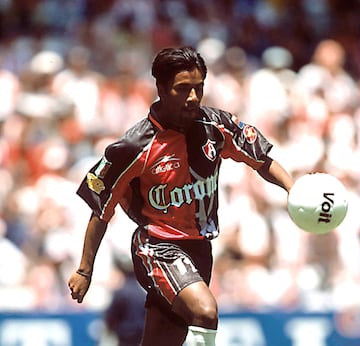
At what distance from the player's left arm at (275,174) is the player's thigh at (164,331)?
39.6 inches

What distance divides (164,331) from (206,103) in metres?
6.26

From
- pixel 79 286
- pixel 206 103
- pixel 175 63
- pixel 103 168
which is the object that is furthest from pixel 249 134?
pixel 206 103

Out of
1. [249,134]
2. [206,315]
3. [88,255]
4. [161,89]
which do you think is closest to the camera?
[206,315]

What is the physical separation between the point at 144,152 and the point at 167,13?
8.51 metres

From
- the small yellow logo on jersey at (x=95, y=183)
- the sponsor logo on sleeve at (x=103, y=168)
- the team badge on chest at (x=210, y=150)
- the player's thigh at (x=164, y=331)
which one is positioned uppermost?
the team badge on chest at (x=210, y=150)

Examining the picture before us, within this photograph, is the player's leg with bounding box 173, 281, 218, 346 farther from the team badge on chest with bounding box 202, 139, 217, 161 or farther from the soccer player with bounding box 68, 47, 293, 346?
the team badge on chest with bounding box 202, 139, 217, 161

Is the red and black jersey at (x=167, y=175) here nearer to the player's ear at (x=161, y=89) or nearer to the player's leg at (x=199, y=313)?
the player's ear at (x=161, y=89)

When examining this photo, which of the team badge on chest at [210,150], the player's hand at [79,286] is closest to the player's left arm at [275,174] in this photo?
the team badge on chest at [210,150]

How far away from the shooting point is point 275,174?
21.8 feet

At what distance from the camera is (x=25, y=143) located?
1195 centimetres

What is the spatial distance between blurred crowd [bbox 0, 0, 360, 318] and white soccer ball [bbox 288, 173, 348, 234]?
3498 mm

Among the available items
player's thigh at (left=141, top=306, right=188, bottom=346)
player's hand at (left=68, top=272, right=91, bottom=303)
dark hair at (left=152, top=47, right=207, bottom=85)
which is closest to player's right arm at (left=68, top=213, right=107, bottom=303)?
player's hand at (left=68, top=272, right=91, bottom=303)

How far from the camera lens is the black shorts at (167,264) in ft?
20.5

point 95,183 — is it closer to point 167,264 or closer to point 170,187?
point 170,187
